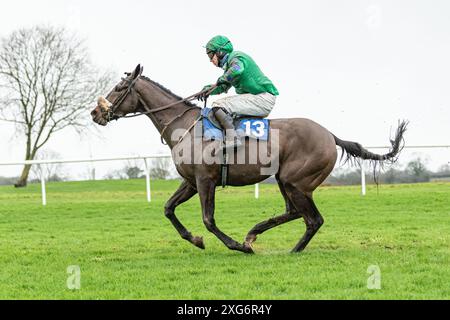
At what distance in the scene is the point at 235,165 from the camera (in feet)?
25.7

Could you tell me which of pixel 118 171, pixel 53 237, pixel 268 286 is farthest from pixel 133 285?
pixel 118 171

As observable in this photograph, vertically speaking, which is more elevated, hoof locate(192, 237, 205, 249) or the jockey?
the jockey

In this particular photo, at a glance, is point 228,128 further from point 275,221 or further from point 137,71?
point 137,71

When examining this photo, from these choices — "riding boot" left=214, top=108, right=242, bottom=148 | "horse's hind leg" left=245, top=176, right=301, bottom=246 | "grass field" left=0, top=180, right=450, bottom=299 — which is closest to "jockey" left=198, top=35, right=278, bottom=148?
"riding boot" left=214, top=108, right=242, bottom=148

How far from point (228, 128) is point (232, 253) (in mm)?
1494

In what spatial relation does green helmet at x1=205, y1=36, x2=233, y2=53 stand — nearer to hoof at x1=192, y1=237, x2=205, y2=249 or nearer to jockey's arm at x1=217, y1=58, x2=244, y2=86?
jockey's arm at x1=217, y1=58, x2=244, y2=86

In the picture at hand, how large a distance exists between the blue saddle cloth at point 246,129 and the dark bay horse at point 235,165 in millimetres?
103

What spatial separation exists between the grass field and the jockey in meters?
1.61

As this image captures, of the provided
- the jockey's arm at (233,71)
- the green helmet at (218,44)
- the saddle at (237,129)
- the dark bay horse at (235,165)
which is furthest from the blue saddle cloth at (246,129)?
the green helmet at (218,44)

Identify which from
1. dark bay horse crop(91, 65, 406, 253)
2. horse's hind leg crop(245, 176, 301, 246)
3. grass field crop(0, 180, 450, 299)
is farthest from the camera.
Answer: horse's hind leg crop(245, 176, 301, 246)

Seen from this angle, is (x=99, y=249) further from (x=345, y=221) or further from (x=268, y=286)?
(x=345, y=221)

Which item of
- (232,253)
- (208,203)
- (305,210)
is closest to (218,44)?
(208,203)

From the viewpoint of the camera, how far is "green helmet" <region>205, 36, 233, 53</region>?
802 centimetres

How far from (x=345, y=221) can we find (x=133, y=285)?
21.8 ft
